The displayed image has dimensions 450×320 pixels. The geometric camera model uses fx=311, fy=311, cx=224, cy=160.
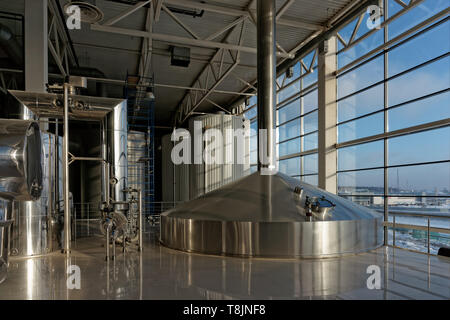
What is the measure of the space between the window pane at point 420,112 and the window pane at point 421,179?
3.91ft

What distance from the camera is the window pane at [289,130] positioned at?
13602mm

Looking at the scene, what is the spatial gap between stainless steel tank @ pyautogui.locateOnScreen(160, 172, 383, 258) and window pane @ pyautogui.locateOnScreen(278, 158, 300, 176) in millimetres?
8402

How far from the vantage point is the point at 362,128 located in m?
10.1

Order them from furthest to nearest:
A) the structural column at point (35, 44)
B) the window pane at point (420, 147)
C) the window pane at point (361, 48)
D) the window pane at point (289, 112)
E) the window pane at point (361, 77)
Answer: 1. the window pane at point (289, 112)
2. the window pane at point (361, 77)
3. the window pane at point (361, 48)
4. the window pane at point (420, 147)
5. the structural column at point (35, 44)

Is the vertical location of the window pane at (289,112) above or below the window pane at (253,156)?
above

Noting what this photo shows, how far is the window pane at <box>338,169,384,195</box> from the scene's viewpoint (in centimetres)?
972

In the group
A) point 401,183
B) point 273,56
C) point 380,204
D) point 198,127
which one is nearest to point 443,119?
point 401,183

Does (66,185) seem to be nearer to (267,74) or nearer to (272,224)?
(272,224)

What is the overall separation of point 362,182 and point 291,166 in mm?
4105

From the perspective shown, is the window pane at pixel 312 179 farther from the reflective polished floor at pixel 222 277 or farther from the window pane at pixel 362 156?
the reflective polished floor at pixel 222 277

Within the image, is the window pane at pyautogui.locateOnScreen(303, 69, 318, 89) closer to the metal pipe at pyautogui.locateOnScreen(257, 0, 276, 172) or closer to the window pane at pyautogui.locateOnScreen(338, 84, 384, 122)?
the window pane at pyautogui.locateOnScreen(338, 84, 384, 122)

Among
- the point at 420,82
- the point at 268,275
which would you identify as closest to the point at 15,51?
the point at 268,275

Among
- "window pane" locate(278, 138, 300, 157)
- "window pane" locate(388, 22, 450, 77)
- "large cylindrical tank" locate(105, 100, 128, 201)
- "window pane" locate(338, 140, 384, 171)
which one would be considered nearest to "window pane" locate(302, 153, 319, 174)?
"window pane" locate(278, 138, 300, 157)

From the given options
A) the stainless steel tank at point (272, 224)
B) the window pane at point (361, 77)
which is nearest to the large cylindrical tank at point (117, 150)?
the stainless steel tank at point (272, 224)
